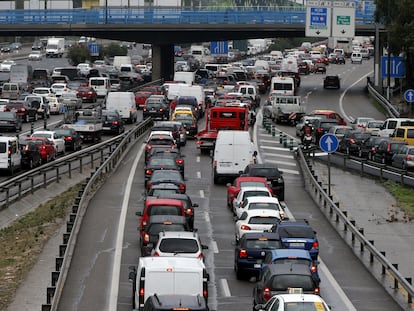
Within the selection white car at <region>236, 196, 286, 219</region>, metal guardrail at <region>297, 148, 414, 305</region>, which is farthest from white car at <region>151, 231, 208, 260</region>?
white car at <region>236, 196, 286, 219</region>

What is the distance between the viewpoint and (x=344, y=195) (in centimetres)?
4766

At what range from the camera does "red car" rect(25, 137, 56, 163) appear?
56.0 metres

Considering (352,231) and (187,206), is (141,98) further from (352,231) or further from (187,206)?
(352,231)

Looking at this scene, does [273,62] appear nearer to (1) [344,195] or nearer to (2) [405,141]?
(2) [405,141]

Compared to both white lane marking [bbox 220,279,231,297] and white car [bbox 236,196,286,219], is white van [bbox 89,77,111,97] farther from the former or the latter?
white lane marking [bbox 220,279,231,297]

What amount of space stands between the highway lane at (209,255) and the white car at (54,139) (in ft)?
28.6

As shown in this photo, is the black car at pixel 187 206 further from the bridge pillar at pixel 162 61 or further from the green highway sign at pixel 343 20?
the bridge pillar at pixel 162 61

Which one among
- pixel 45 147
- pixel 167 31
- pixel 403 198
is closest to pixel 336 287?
pixel 403 198

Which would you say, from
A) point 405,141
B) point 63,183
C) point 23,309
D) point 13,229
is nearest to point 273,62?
point 405,141

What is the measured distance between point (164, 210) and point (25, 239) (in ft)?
18.1

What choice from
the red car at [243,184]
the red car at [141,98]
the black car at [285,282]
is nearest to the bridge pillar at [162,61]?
the red car at [141,98]

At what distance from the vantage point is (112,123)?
234ft

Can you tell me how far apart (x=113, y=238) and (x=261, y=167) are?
1110cm

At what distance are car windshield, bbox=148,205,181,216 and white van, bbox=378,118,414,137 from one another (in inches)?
1235
